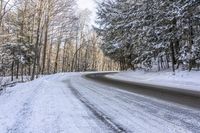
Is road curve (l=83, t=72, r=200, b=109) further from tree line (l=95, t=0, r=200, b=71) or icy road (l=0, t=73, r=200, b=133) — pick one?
tree line (l=95, t=0, r=200, b=71)

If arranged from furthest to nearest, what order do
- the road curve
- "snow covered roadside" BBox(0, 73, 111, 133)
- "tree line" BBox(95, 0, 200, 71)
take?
"tree line" BBox(95, 0, 200, 71)
the road curve
"snow covered roadside" BBox(0, 73, 111, 133)

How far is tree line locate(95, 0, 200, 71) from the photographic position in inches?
972

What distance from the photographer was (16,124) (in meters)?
6.85

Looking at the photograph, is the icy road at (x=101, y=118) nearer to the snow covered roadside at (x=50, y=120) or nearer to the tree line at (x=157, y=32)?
the snow covered roadside at (x=50, y=120)

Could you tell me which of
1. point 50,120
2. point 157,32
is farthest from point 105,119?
point 157,32

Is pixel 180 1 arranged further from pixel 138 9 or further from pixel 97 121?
pixel 97 121

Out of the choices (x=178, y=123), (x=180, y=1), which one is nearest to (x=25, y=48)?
(x=180, y=1)

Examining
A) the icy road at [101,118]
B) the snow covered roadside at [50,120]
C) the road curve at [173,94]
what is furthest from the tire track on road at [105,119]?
the road curve at [173,94]

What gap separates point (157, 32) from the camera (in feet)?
95.9

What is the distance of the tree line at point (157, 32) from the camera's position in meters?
24.7

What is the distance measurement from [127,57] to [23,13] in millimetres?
14679

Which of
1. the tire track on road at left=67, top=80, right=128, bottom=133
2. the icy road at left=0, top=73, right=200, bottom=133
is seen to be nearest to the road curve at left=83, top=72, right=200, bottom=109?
the icy road at left=0, top=73, right=200, bottom=133

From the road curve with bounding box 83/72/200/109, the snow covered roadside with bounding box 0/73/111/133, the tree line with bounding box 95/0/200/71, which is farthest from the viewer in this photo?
the tree line with bounding box 95/0/200/71

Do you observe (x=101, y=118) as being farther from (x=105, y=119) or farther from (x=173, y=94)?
(x=173, y=94)
